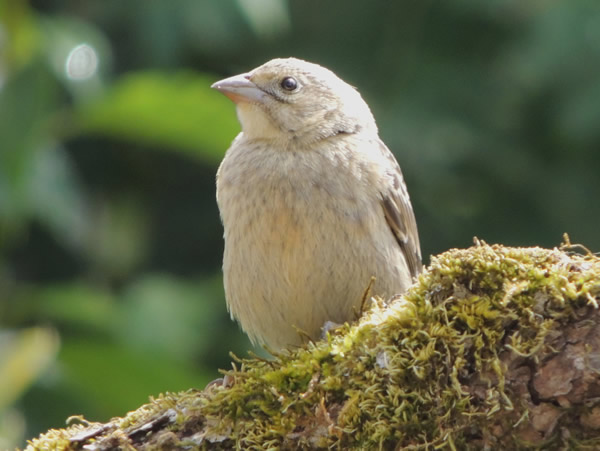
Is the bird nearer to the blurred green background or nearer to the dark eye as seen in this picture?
the dark eye

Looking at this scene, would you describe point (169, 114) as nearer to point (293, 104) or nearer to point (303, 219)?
point (293, 104)

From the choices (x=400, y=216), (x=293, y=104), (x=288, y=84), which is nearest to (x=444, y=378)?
(x=400, y=216)

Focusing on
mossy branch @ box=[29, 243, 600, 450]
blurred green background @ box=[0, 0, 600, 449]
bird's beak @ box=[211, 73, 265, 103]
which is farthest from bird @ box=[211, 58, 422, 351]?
blurred green background @ box=[0, 0, 600, 449]

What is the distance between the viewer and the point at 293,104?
→ 16.8 feet

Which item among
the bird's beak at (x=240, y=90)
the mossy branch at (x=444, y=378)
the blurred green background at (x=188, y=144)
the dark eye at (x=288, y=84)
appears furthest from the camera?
the blurred green background at (x=188, y=144)

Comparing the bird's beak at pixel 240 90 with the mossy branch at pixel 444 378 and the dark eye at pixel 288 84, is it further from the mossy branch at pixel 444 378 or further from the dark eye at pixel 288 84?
the mossy branch at pixel 444 378

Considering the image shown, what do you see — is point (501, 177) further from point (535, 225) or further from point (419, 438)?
point (419, 438)

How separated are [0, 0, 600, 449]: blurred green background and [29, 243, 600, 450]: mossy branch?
3.83 meters

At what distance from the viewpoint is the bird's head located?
16.4ft

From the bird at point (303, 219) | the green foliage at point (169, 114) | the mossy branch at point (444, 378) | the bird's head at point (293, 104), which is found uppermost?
the green foliage at point (169, 114)

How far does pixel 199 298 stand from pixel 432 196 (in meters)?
2.46

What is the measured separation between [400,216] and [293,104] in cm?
74

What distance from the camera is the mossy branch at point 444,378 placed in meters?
2.93

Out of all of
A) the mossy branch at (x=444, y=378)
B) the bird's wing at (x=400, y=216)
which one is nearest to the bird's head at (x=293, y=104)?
the bird's wing at (x=400, y=216)
